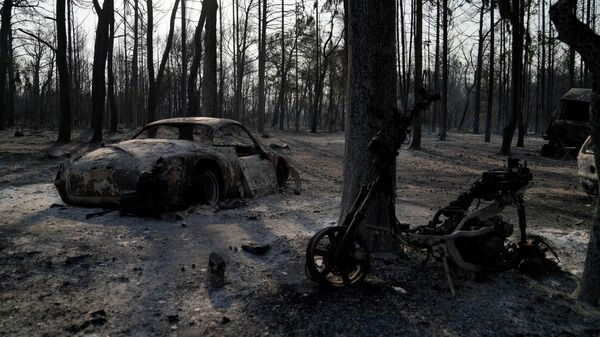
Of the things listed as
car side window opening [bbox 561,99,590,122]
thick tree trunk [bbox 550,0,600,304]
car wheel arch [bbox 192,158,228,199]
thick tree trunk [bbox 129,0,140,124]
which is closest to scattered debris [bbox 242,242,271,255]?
car wheel arch [bbox 192,158,228,199]

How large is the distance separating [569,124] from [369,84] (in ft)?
52.5

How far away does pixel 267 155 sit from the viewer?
28.1 ft

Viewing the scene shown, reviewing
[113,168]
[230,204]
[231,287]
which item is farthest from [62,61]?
[231,287]

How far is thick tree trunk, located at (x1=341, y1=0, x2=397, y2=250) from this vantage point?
452 cm

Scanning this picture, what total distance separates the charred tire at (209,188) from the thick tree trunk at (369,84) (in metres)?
2.94

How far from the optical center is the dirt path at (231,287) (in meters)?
3.31

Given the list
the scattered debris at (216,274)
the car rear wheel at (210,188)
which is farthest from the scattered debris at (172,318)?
the car rear wheel at (210,188)

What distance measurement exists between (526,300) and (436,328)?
3.39 ft

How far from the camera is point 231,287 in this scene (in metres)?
3.97

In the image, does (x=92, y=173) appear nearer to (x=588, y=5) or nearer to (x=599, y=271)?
(x=599, y=271)

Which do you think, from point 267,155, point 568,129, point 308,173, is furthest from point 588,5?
point 267,155

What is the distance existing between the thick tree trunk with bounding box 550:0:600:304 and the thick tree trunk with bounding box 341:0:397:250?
57.2 inches

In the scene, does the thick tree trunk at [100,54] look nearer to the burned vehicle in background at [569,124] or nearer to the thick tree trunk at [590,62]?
the thick tree trunk at [590,62]

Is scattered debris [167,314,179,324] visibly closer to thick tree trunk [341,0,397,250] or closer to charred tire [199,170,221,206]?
thick tree trunk [341,0,397,250]
